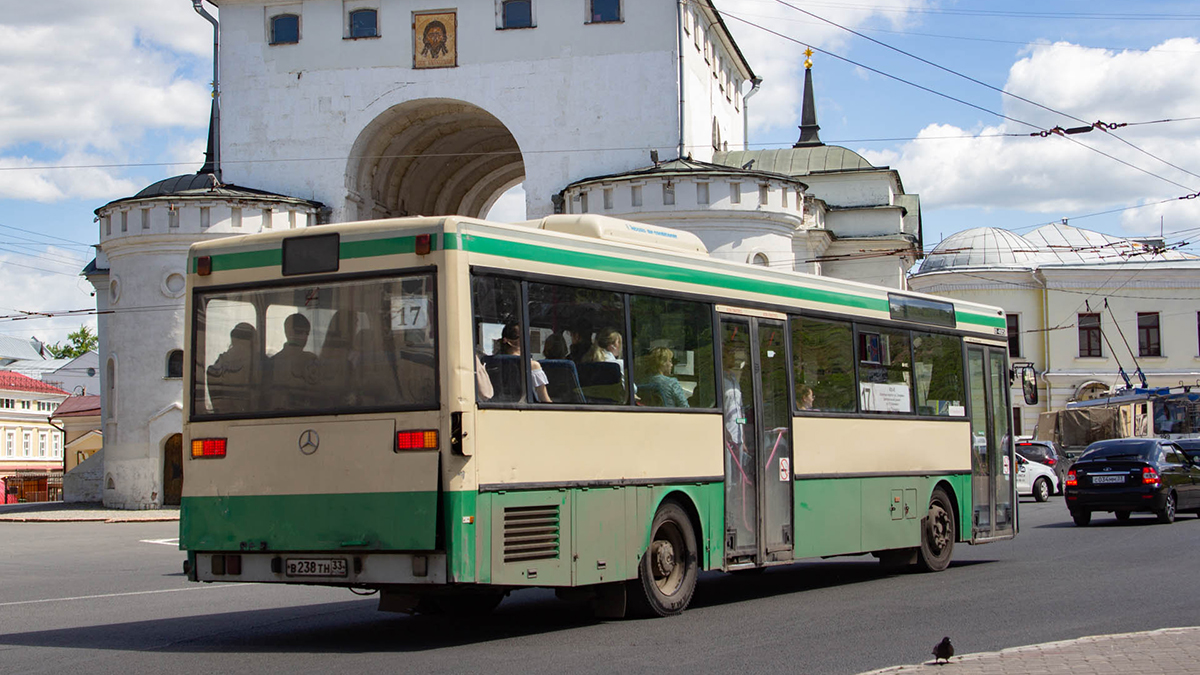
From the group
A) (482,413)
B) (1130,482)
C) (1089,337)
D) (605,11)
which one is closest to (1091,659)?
(482,413)

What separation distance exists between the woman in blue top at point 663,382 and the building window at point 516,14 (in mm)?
31402

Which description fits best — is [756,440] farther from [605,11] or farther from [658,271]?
[605,11]

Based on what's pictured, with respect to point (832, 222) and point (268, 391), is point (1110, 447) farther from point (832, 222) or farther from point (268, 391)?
point (832, 222)

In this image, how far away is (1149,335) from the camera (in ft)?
221

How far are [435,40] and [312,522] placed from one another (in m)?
33.9

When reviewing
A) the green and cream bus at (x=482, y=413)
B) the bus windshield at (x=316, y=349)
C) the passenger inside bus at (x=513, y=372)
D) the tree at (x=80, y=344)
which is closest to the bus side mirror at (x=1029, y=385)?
the green and cream bus at (x=482, y=413)

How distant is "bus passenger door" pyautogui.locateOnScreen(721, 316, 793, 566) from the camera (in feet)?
38.8

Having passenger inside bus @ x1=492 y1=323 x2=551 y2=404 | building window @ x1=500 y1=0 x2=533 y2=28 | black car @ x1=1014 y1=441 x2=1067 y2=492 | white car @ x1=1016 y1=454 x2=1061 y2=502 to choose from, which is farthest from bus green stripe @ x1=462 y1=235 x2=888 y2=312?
building window @ x1=500 y1=0 x2=533 y2=28

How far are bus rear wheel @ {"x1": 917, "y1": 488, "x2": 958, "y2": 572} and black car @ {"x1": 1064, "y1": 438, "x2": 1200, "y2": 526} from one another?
329 inches

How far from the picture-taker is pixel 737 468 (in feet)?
39.0

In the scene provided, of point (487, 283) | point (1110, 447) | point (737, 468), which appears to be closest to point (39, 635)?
point (487, 283)

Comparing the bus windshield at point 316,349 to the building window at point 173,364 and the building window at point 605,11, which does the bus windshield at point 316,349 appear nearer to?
the building window at point 173,364

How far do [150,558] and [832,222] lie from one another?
110 ft

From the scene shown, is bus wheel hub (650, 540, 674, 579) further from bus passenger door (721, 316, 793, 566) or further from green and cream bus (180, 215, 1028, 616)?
bus passenger door (721, 316, 793, 566)
